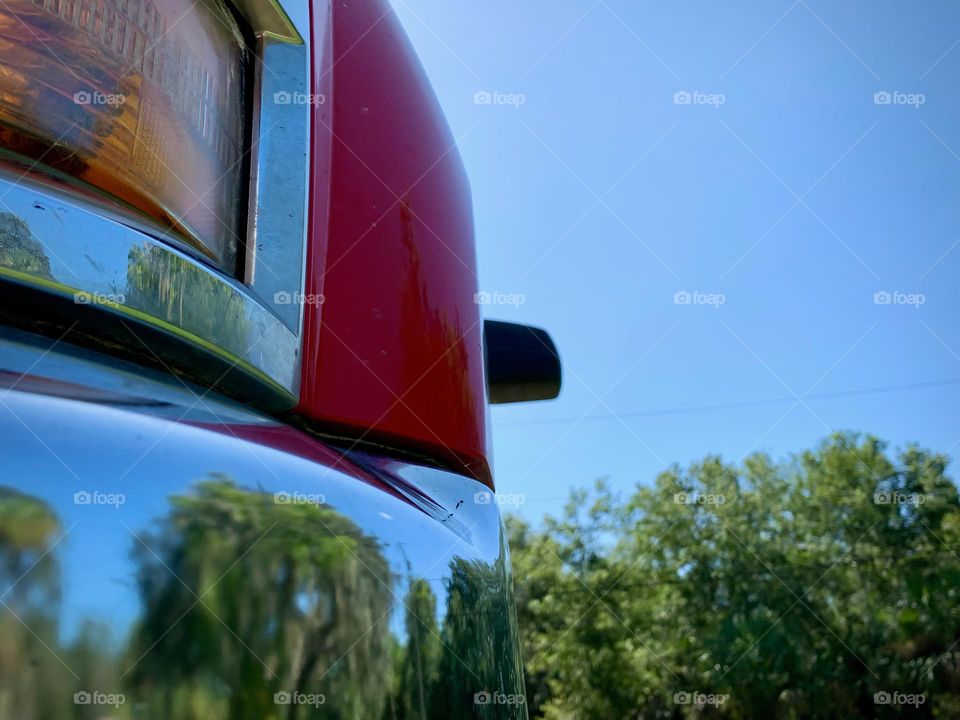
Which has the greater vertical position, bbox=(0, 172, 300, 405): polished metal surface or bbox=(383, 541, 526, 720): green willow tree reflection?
bbox=(0, 172, 300, 405): polished metal surface

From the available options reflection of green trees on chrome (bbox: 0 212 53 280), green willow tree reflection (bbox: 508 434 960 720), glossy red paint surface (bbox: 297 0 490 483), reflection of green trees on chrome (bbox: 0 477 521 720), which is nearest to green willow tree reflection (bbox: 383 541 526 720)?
reflection of green trees on chrome (bbox: 0 477 521 720)

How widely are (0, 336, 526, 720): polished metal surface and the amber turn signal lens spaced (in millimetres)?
200

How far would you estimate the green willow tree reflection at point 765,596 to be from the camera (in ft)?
57.9

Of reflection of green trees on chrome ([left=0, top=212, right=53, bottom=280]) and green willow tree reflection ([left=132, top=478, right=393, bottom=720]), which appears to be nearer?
green willow tree reflection ([left=132, top=478, right=393, bottom=720])

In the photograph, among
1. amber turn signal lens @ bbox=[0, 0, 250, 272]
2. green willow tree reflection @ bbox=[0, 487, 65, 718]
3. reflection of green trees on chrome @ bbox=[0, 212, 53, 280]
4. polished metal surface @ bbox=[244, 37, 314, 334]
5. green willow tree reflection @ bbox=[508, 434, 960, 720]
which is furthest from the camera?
green willow tree reflection @ bbox=[508, 434, 960, 720]

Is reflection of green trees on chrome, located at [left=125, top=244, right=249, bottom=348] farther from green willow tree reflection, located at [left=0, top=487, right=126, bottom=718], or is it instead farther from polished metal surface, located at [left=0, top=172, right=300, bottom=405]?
green willow tree reflection, located at [left=0, top=487, right=126, bottom=718]

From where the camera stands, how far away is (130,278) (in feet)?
1.98

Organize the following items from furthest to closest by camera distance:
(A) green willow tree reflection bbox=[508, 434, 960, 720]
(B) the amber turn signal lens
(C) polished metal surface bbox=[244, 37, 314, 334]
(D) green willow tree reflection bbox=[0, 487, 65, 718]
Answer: (A) green willow tree reflection bbox=[508, 434, 960, 720] < (C) polished metal surface bbox=[244, 37, 314, 334] < (B) the amber turn signal lens < (D) green willow tree reflection bbox=[0, 487, 65, 718]

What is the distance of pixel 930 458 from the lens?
57.3ft

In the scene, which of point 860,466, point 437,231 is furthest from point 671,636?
point 437,231

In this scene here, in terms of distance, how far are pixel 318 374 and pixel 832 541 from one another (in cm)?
2032

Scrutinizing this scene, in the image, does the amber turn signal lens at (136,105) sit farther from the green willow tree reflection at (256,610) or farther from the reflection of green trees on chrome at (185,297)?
the green willow tree reflection at (256,610)

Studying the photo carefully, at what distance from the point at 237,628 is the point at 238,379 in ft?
0.90

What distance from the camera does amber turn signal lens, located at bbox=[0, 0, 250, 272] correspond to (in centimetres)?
67
